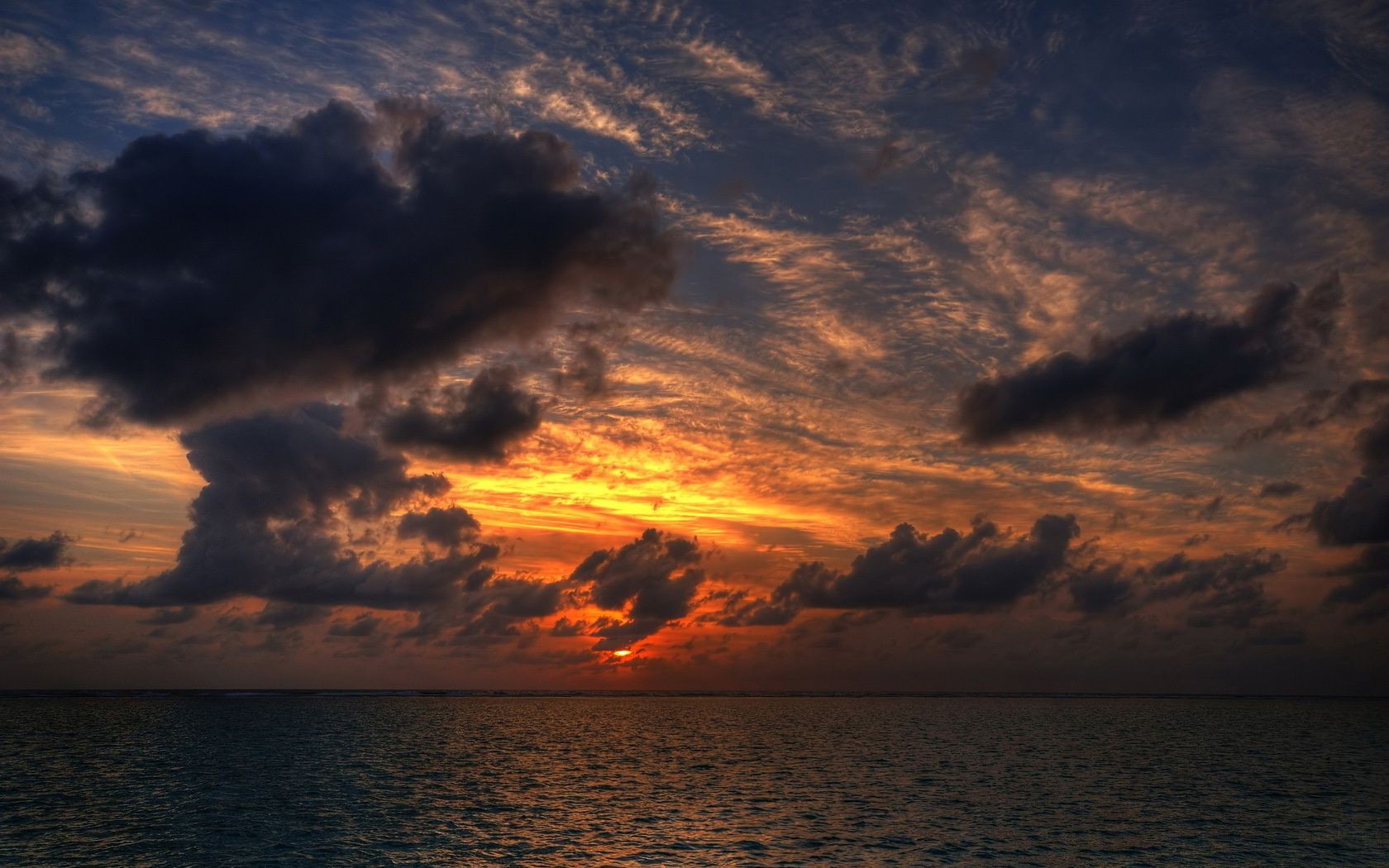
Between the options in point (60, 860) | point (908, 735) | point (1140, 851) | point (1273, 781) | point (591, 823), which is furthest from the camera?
point (908, 735)

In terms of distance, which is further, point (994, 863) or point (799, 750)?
point (799, 750)

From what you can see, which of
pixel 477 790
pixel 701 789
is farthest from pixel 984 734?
pixel 477 790

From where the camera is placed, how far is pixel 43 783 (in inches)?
3802

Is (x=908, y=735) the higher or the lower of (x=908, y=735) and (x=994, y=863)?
the lower

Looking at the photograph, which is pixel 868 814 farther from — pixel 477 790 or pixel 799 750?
pixel 799 750

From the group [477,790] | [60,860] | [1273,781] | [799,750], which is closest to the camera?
[60,860]

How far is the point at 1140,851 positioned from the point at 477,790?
6481 centimetres

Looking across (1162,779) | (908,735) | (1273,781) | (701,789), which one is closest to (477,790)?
(701,789)

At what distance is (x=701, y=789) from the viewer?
317ft

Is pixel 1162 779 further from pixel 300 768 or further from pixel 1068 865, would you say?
pixel 300 768

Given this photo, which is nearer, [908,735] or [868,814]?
[868,814]

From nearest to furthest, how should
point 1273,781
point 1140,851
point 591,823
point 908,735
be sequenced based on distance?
point 1140,851 < point 591,823 < point 1273,781 < point 908,735

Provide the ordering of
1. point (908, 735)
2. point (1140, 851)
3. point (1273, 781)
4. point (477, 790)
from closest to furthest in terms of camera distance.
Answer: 1. point (1140, 851)
2. point (477, 790)
3. point (1273, 781)
4. point (908, 735)

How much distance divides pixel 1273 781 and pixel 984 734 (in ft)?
294
